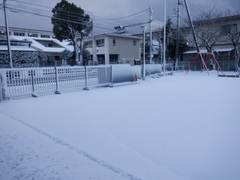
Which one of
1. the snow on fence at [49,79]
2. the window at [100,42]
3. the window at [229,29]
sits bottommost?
the snow on fence at [49,79]

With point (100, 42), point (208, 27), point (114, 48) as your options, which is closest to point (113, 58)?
point (114, 48)

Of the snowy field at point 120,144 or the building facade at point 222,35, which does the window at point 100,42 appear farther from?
the snowy field at point 120,144

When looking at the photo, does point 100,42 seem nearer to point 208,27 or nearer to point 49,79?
point 208,27

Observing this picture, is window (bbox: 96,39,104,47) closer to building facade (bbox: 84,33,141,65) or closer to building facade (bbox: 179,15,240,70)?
building facade (bbox: 84,33,141,65)

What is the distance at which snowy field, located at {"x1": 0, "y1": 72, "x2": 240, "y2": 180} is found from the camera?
2283 millimetres

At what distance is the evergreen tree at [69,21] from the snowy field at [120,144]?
73.3 feet

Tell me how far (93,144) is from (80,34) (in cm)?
2554

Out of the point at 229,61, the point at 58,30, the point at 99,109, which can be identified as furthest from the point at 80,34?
the point at 99,109

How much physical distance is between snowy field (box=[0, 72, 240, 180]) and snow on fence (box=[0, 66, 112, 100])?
1721mm

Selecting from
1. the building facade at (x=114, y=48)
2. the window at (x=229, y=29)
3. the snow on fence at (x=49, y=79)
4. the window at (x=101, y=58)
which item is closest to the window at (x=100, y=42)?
the building facade at (x=114, y=48)

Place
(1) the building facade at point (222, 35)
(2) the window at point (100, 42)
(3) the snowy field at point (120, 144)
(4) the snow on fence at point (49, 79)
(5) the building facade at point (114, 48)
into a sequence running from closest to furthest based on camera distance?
(3) the snowy field at point (120, 144)
(4) the snow on fence at point (49, 79)
(1) the building facade at point (222, 35)
(5) the building facade at point (114, 48)
(2) the window at point (100, 42)

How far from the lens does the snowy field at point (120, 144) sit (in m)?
2.28

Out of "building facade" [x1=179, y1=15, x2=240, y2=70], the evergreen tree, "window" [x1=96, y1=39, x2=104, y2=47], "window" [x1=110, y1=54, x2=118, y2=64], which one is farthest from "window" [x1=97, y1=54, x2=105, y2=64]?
"building facade" [x1=179, y1=15, x2=240, y2=70]

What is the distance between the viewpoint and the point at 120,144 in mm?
3057
